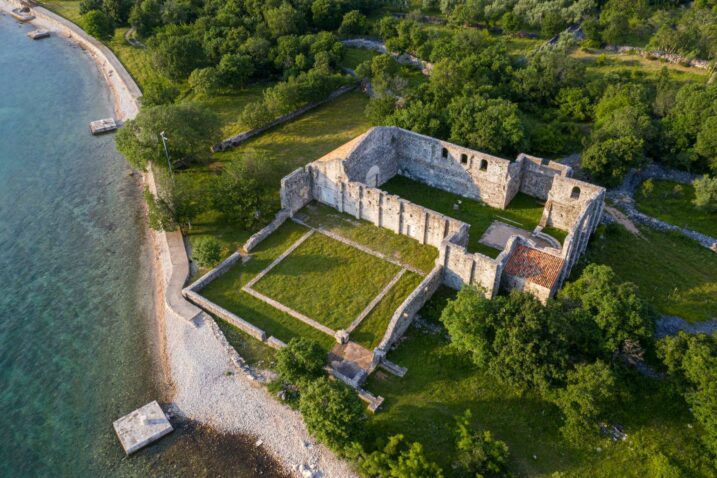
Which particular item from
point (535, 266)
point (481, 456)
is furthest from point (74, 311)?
point (535, 266)

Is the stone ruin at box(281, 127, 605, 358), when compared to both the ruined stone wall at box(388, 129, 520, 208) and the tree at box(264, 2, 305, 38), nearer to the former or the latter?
the ruined stone wall at box(388, 129, 520, 208)

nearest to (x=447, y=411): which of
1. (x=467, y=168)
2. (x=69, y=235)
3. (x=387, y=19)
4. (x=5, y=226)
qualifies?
(x=467, y=168)

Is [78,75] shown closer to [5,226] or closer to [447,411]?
[5,226]

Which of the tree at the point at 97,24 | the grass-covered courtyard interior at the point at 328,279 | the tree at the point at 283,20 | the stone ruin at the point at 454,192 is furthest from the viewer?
the tree at the point at 97,24

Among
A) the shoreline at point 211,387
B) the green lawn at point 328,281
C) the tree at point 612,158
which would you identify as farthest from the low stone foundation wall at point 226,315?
the tree at point 612,158

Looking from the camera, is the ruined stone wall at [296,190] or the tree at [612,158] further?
the tree at [612,158]

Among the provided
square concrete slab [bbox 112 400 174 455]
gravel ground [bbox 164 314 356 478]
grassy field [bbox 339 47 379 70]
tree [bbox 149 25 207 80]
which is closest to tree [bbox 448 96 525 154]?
grassy field [bbox 339 47 379 70]

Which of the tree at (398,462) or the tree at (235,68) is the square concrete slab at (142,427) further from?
the tree at (235,68)
